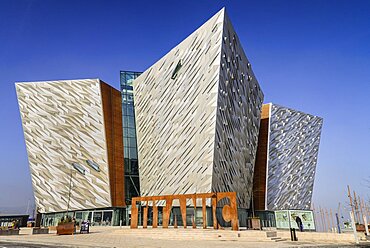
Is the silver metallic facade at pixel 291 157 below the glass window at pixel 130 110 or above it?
below

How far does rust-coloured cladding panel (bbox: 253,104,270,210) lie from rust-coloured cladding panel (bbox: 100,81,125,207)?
68.1ft

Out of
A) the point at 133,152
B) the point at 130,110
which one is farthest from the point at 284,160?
the point at 130,110

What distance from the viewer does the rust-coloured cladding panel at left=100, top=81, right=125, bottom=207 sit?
39.4 m

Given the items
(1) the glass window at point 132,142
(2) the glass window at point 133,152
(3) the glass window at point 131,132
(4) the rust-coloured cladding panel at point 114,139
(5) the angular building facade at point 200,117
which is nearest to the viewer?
(5) the angular building facade at point 200,117

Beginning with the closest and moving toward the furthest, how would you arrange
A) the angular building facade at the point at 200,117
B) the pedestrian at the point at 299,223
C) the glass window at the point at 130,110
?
the pedestrian at the point at 299,223
the angular building facade at the point at 200,117
the glass window at the point at 130,110

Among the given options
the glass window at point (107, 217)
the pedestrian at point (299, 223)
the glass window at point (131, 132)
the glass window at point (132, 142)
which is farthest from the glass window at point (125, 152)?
the pedestrian at point (299, 223)

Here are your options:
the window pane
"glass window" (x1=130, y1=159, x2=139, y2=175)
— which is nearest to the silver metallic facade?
"glass window" (x1=130, y1=159, x2=139, y2=175)

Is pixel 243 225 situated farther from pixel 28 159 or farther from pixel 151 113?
pixel 28 159

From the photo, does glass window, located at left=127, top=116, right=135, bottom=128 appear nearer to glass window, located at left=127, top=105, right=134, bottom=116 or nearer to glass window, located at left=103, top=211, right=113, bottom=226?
glass window, located at left=127, top=105, right=134, bottom=116

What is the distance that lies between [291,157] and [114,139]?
29.9m

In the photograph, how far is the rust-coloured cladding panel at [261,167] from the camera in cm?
4528

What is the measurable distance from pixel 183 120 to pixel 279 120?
22.3 meters

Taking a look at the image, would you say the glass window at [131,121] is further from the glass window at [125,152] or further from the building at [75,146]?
the glass window at [125,152]

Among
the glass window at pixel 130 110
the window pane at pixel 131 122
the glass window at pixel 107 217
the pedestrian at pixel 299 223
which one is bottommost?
the pedestrian at pixel 299 223
